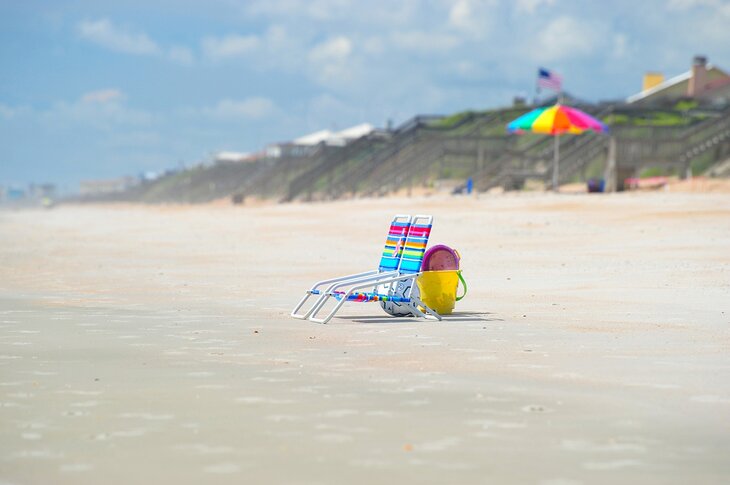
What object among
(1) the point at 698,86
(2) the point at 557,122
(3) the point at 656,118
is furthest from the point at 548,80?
(1) the point at 698,86

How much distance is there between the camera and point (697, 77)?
57875mm

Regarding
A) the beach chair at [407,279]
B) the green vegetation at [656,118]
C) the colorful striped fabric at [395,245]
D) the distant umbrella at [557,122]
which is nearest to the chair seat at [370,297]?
the beach chair at [407,279]

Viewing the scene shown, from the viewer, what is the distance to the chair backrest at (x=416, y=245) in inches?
408

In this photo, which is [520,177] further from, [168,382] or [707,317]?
[168,382]

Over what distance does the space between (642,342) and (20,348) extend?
15.1 ft

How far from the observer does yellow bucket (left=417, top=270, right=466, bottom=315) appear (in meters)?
10.6

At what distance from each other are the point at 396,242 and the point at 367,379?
386cm

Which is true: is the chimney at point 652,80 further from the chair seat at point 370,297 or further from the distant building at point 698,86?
the chair seat at point 370,297

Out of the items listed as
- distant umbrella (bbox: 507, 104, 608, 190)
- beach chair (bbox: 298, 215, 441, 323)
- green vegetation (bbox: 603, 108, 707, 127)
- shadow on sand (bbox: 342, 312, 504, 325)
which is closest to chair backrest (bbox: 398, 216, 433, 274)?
beach chair (bbox: 298, 215, 441, 323)

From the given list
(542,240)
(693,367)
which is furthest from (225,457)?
(542,240)

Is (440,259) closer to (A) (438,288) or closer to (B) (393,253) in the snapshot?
(A) (438,288)

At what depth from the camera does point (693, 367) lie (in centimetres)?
744

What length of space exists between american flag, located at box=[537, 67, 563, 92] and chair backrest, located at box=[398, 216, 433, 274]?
2626cm

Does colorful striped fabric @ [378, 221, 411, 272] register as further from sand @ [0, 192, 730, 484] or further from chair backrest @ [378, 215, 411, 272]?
sand @ [0, 192, 730, 484]
